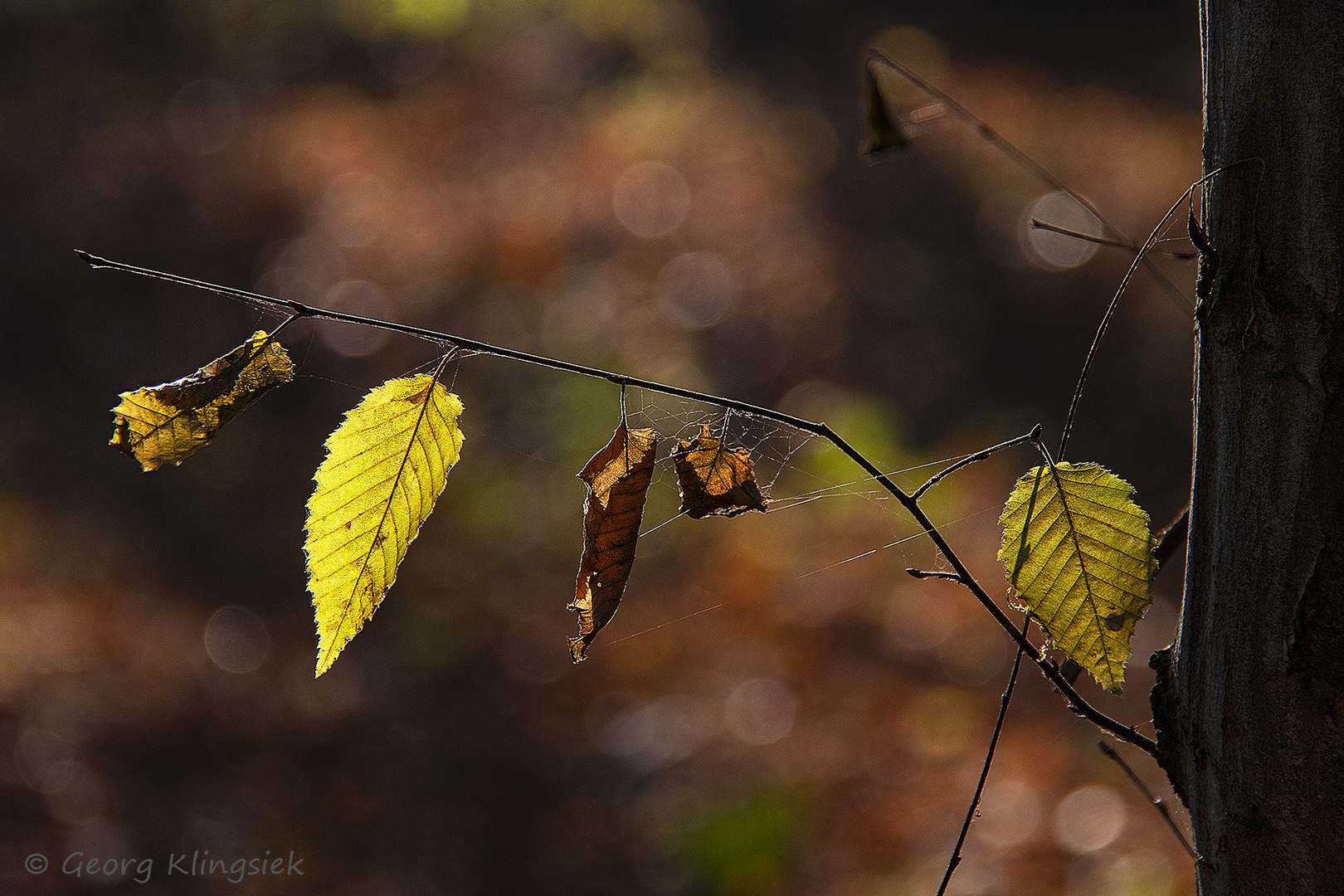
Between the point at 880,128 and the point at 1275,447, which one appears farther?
the point at 880,128

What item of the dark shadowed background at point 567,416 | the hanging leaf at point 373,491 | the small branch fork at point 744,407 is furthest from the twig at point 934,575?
the dark shadowed background at point 567,416

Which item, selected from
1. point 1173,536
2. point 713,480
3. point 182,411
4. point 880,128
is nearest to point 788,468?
point 880,128

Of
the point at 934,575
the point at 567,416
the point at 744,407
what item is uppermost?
the point at 744,407

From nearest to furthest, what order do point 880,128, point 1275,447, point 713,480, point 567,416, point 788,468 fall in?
point 1275,447 → point 713,480 → point 880,128 → point 788,468 → point 567,416

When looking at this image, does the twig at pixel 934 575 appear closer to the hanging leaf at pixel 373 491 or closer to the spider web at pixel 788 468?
the hanging leaf at pixel 373 491

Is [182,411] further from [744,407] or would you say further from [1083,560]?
[1083,560]

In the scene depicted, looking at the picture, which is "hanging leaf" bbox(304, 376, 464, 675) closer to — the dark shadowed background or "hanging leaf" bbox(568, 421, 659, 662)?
"hanging leaf" bbox(568, 421, 659, 662)

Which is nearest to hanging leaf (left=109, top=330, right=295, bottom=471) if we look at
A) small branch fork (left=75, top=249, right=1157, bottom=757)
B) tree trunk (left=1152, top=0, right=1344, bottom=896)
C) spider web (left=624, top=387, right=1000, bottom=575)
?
small branch fork (left=75, top=249, right=1157, bottom=757)
